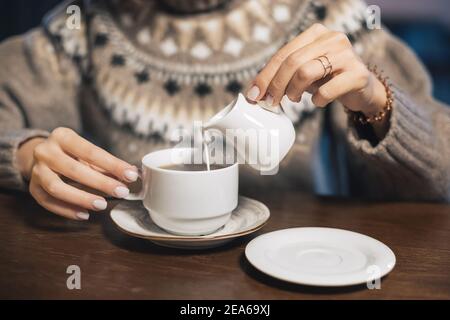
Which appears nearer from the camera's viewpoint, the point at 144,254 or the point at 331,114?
the point at 144,254

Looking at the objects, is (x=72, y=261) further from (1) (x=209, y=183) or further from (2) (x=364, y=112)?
(2) (x=364, y=112)

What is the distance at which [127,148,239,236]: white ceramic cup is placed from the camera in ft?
2.14

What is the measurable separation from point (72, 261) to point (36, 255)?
6 centimetres

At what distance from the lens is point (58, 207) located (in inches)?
30.7

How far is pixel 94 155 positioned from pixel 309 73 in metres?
0.33

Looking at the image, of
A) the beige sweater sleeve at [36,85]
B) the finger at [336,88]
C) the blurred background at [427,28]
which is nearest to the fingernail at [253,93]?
the finger at [336,88]

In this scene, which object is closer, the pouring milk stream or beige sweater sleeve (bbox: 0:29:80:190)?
the pouring milk stream

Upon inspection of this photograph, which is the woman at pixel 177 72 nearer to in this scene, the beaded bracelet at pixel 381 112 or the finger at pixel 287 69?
the beaded bracelet at pixel 381 112

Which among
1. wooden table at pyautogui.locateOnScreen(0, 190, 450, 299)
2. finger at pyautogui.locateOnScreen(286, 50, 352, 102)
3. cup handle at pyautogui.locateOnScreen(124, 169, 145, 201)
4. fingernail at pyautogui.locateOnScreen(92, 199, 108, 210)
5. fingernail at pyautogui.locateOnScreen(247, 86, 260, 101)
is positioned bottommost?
wooden table at pyautogui.locateOnScreen(0, 190, 450, 299)

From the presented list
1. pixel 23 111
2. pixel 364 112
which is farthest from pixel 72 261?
pixel 23 111

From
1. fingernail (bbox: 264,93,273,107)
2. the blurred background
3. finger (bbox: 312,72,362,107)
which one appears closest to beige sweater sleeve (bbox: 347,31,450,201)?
finger (bbox: 312,72,362,107)

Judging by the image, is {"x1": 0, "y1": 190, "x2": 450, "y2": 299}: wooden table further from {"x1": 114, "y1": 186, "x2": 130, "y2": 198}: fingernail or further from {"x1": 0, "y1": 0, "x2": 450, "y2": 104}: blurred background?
{"x1": 0, "y1": 0, "x2": 450, "y2": 104}: blurred background

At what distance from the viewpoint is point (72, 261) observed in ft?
2.17

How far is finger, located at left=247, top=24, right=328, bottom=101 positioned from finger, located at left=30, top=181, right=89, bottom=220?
303mm
